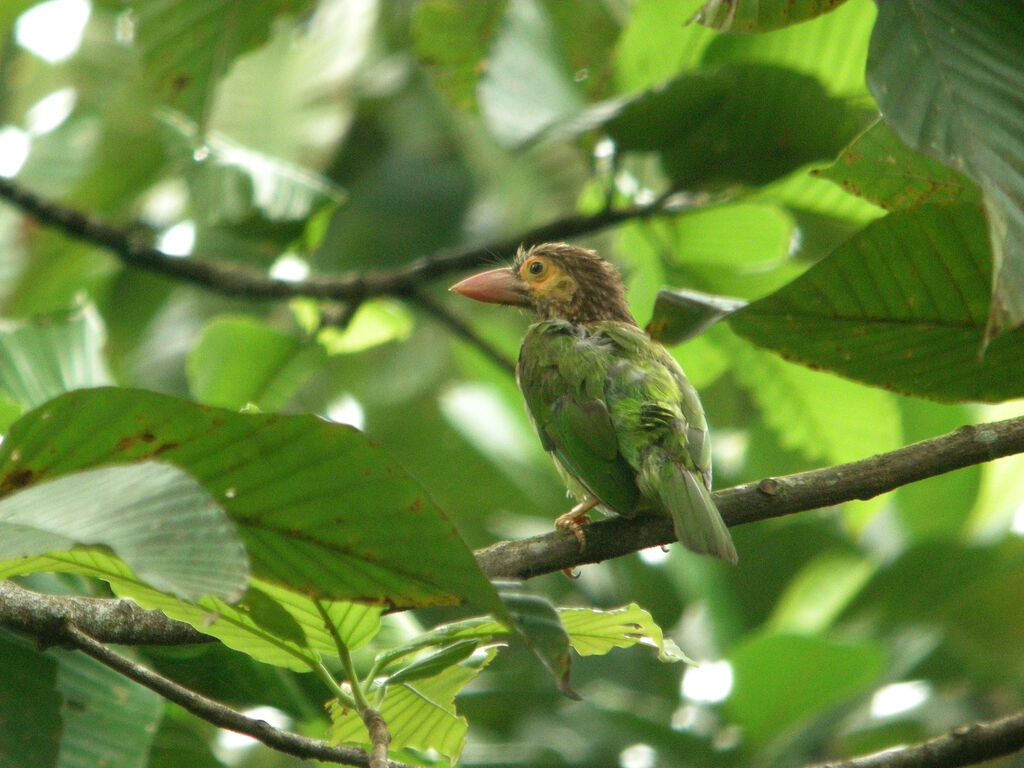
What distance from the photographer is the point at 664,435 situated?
103 inches

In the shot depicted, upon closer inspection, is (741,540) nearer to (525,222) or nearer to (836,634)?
(836,634)

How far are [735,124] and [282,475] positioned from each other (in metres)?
1.97

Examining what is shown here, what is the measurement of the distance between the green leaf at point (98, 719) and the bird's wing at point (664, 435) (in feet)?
3.44

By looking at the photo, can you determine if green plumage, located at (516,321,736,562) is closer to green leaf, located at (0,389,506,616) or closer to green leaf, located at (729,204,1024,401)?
green leaf, located at (729,204,1024,401)

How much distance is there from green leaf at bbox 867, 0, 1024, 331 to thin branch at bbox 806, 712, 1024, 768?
60 cm

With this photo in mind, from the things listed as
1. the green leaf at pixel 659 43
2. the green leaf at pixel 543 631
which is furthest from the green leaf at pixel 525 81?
the green leaf at pixel 543 631

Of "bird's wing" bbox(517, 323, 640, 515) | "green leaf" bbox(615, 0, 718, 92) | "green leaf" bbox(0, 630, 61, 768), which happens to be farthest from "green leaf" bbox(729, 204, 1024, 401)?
"green leaf" bbox(615, 0, 718, 92)

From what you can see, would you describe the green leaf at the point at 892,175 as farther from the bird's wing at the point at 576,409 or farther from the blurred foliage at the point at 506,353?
the bird's wing at the point at 576,409

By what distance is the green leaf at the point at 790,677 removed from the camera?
335cm

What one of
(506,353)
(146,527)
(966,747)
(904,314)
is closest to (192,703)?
(146,527)

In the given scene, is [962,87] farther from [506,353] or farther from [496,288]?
[506,353]

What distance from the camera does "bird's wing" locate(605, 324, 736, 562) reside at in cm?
210

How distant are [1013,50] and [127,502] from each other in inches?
48.8

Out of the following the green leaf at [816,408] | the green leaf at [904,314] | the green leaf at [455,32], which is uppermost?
the green leaf at [455,32]
